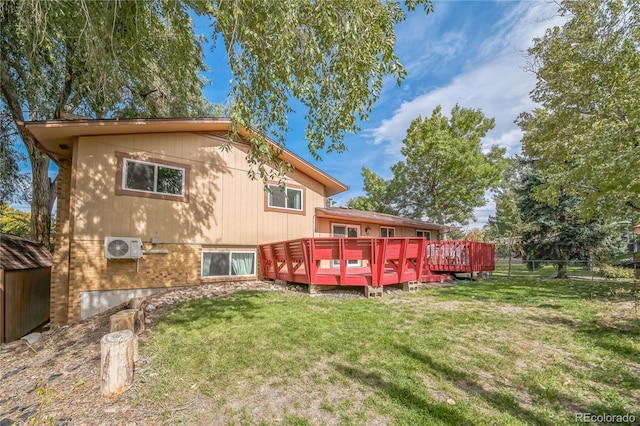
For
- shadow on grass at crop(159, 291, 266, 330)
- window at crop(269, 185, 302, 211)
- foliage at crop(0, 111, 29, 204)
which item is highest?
foliage at crop(0, 111, 29, 204)

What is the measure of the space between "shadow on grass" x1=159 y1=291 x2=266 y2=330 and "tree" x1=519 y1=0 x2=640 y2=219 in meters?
9.22

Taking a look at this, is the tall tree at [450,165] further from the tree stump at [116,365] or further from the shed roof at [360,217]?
the tree stump at [116,365]

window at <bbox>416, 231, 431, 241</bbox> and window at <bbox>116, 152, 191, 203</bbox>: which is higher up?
window at <bbox>116, 152, 191, 203</bbox>

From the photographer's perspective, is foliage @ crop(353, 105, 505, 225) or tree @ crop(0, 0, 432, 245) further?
foliage @ crop(353, 105, 505, 225)

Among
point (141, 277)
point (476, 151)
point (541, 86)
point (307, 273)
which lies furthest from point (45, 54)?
point (476, 151)

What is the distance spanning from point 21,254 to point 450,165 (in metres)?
22.2

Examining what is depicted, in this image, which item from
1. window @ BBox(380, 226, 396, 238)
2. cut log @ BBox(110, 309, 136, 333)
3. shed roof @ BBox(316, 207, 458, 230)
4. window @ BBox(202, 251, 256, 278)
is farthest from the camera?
window @ BBox(380, 226, 396, 238)

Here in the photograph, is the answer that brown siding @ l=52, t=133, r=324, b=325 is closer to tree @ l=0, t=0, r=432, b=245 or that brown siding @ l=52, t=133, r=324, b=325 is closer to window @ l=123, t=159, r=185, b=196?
window @ l=123, t=159, r=185, b=196

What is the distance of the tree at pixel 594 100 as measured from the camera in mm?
7270

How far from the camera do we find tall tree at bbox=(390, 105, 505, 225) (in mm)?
20188

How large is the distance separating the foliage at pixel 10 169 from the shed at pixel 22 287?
118 inches

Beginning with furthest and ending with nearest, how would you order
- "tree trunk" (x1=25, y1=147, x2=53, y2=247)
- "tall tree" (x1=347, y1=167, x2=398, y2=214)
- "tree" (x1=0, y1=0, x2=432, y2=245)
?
"tall tree" (x1=347, y1=167, x2=398, y2=214) → "tree trunk" (x1=25, y1=147, x2=53, y2=247) → "tree" (x1=0, y1=0, x2=432, y2=245)

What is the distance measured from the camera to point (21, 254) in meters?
8.47
